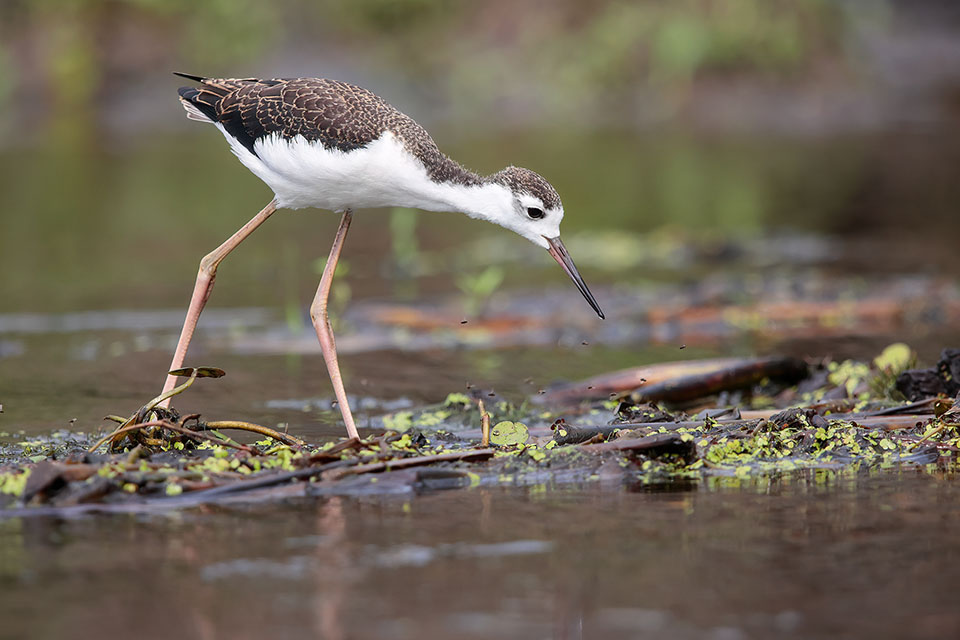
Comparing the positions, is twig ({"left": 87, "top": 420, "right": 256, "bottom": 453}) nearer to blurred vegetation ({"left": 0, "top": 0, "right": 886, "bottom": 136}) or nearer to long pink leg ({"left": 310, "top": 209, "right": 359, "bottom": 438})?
long pink leg ({"left": 310, "top": 209, "right": 359, "bottom": 438})

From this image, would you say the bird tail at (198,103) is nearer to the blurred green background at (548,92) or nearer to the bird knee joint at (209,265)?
the bird knee joint at (209,265)

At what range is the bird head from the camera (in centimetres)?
655

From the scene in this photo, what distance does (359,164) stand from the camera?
21.2 feet

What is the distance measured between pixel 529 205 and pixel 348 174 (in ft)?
2.89

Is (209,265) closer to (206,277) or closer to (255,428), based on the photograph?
(206,277)

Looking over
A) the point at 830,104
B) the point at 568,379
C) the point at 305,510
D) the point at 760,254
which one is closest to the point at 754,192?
the point at 760,254

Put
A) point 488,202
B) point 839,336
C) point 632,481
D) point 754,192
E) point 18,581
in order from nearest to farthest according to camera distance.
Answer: point 18,581, point 632,481, point 488,202, point 839,336, point 754,192

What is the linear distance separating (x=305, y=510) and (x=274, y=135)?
210 centimetres

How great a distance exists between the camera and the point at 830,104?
91.9 ft

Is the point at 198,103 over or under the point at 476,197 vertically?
over

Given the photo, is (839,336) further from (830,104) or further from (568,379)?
(830,104)

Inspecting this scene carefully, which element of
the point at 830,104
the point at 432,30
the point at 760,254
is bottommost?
the point at 760,254

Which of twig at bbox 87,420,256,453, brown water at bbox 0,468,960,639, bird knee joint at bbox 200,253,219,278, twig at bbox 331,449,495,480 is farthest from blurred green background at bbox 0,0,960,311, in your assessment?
brown water at bbox 0,468,960,639

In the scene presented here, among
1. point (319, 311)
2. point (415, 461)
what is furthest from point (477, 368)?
point (415, 461)
